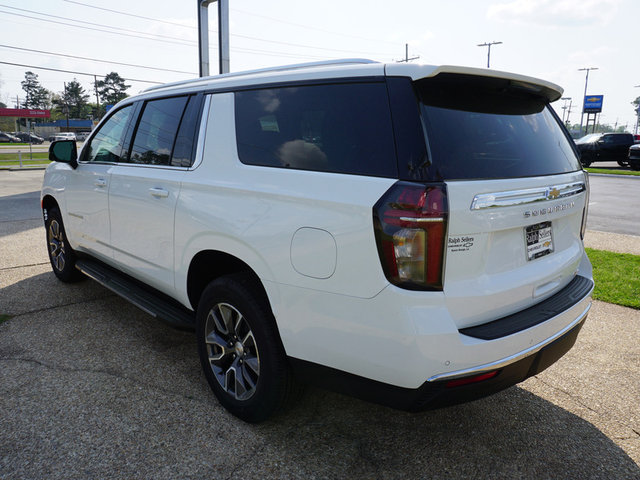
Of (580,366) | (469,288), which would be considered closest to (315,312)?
(469,288)

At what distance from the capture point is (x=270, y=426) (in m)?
2.68

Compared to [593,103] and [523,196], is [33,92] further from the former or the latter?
[523,196]

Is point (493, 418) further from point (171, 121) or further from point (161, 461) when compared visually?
point (171, 121)

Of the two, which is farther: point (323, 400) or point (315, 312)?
point (323, 400)

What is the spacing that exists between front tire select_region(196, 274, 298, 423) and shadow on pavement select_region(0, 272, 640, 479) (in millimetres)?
171

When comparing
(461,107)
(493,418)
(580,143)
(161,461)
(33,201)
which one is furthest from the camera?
(580,143)

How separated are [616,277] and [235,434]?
4.94 metres

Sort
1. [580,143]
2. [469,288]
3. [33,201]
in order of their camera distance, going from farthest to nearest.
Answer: [580,143], [33,201], [469,288]

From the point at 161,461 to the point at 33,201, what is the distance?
1097cm

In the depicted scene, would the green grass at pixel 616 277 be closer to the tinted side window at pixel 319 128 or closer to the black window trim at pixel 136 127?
the tinted side window at pixel 319 128

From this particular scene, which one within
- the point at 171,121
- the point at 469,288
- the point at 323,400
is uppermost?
the point at 171,121

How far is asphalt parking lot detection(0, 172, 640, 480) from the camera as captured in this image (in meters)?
2.34

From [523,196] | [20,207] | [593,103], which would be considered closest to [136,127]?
[523,196]

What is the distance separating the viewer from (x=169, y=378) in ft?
10.5
